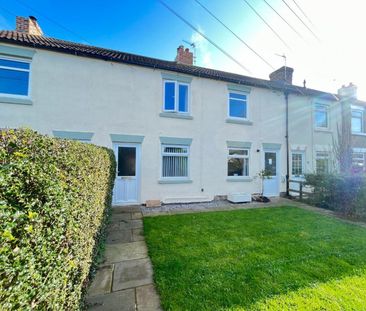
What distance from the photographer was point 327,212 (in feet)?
25.9

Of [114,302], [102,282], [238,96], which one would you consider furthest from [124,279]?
[238,96]

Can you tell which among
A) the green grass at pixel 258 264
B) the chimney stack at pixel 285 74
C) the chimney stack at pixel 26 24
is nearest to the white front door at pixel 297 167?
the chimney stack at pixel 285 74

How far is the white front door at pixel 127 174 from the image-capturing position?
28.1ft

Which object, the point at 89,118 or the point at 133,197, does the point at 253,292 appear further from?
the point at 89,118

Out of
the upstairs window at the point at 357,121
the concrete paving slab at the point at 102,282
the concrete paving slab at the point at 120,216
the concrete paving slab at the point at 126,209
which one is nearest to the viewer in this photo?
the concrete paving slab at the point at 102,282

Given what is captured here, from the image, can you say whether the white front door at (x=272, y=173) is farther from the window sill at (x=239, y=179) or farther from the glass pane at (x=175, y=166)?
the glass pane at (x=175, y=166)

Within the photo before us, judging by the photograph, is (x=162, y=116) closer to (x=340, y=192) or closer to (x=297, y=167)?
(x=340, y=192)

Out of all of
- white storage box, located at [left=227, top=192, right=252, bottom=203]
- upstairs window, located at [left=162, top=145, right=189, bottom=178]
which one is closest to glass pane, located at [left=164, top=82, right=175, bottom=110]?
upstairs window, located at [left=162, top=145, right=189, bottom=178]

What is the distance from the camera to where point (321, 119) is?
12.9 meters

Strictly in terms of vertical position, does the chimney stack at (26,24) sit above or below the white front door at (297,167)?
above

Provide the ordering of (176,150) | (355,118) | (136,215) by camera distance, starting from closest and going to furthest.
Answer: (136,215)
(176,150)
(355,118)

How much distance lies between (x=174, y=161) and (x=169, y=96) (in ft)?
10.5

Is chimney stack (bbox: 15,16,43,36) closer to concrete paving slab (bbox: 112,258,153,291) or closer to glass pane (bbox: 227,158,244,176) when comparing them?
concrete paving slab (bbox: 112,258,153,291)

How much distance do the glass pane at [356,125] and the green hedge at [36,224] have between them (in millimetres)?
18835
